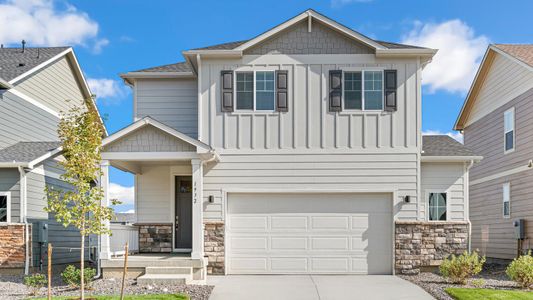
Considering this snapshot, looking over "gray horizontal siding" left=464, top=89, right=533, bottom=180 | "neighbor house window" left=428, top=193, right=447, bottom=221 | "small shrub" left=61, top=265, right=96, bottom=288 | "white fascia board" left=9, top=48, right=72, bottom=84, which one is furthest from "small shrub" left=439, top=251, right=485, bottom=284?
"white fascia board" left=9, top=48, right=72, bottom=84

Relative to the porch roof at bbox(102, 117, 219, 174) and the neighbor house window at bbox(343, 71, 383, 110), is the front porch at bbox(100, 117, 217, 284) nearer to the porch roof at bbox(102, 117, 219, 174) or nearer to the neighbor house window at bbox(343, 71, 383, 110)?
the porch roof at bbox(102, 117, 219, 174)

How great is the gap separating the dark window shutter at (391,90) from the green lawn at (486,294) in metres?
4.77

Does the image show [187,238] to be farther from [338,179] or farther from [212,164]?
[338,179]

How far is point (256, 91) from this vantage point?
13.5 meters

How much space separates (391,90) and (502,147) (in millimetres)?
6400

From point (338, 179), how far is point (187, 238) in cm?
429

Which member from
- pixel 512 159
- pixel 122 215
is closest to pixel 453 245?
pixel 512 159

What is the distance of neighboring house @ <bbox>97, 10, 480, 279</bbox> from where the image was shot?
13422 mm

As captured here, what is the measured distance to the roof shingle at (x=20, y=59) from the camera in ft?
53.2

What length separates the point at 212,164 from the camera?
13.5m

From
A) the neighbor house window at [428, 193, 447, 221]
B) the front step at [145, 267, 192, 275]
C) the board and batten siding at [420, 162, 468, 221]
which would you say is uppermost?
the board and batten siding at [420, 162, 468, 221]

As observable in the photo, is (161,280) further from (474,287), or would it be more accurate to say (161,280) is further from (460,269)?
(474,287)

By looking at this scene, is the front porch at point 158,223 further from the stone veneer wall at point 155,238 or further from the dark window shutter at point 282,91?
the dark window shutter at point 282,91

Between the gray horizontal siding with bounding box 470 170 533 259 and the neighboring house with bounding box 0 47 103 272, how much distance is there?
12.4 metres
